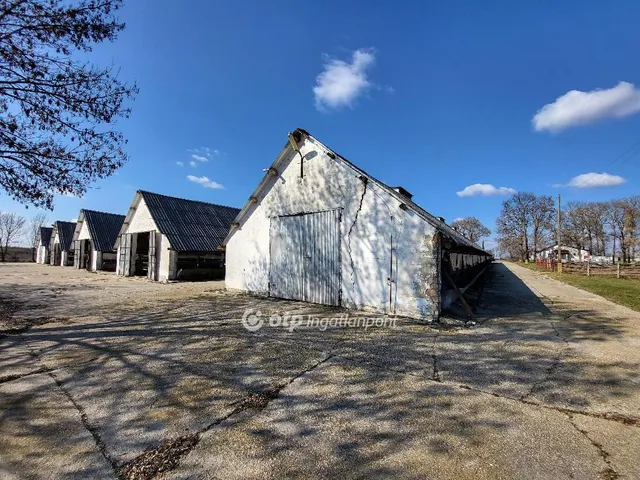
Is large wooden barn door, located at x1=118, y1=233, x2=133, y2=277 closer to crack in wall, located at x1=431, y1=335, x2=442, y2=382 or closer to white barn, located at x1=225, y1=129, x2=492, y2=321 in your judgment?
white barn, located at x1=225, y1=129, x2=492, y2=321

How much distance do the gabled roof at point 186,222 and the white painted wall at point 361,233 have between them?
7.89m

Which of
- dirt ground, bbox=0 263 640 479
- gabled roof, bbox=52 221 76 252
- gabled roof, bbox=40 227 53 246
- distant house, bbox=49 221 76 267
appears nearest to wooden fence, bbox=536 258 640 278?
dirt ground, bbox=0 263 640 479

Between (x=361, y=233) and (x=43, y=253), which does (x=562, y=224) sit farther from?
(x=43, y=253)

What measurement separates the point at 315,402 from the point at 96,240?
101ft

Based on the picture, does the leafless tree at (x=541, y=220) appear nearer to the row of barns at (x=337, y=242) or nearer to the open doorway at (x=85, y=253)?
the row of barns at (x=337, y=242)

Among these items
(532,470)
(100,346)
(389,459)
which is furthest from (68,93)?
(532,470)

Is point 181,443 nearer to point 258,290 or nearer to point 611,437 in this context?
point 611,437

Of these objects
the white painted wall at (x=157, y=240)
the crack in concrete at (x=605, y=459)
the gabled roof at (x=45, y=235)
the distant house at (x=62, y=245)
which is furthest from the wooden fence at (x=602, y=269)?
the gabled roof at (x=45, y=235)

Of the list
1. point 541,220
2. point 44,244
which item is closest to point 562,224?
point 541,220

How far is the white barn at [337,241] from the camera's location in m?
7.61

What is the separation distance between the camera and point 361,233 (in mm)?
8656

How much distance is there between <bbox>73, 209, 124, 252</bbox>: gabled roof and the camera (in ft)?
89.6

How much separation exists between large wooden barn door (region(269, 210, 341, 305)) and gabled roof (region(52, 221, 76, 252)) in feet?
119

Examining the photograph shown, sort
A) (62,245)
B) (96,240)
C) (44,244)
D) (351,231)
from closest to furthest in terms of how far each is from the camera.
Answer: (351,231) → (96,240) → (62,245) → (44,244)
